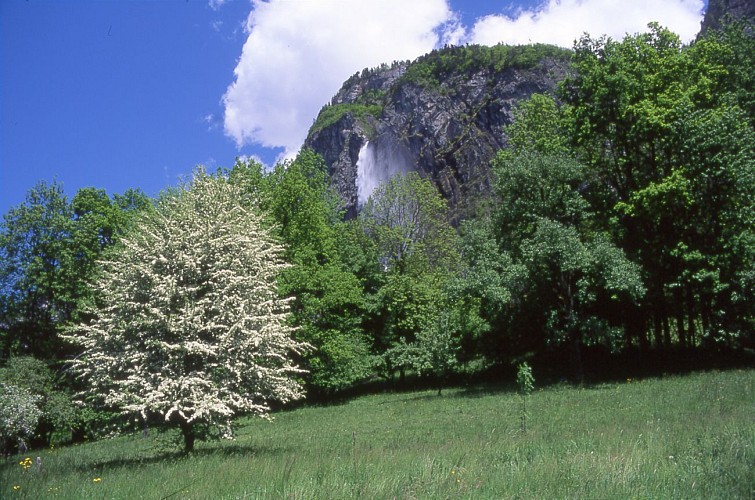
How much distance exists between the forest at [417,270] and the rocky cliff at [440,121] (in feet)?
221

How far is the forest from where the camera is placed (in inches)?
516

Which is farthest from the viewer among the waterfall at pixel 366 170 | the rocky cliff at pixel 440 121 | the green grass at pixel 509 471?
the waterfall at pixel 366 170

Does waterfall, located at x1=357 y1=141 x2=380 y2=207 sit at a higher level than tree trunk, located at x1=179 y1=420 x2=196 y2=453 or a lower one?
higher

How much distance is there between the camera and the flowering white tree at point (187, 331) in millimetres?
12406

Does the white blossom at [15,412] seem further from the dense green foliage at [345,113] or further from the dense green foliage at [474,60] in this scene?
the dense green foliage at [345,113]

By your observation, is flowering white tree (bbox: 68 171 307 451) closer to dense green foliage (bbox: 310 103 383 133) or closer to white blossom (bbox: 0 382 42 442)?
white blossom (bbox: 0 382 42 442)

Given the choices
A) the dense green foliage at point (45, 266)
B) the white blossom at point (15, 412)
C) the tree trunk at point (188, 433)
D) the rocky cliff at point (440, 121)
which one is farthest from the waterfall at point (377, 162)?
the tree trunk at point (188, 433)

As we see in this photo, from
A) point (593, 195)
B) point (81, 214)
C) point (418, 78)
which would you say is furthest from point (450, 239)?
point (418, 78)

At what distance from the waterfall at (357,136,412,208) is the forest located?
7684 centimetres

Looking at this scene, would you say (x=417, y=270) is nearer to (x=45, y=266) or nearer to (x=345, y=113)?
(x=45, y=266)

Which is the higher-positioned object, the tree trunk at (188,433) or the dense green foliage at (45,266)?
the dense green foliage at (45,266)

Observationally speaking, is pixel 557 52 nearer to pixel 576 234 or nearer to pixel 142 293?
pixel 576 234

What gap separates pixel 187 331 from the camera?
12750 mm

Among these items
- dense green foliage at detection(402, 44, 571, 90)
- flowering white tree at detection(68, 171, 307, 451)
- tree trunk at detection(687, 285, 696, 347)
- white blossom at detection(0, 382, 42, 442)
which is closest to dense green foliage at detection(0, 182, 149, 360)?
white blossom at detection(0, 382, 42, 442)
